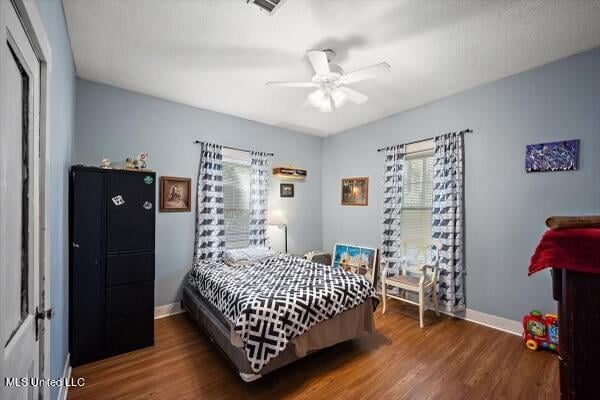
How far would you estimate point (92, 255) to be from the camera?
2305 mm

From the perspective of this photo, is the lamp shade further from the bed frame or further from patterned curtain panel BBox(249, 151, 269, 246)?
the bed frame

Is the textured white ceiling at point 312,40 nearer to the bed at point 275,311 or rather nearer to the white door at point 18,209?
the white door at point 18,209

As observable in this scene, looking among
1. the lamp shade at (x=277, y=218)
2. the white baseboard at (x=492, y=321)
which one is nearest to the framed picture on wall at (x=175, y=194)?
the lamp shade at (x=277, y=218)

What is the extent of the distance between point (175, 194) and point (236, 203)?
0.91 m

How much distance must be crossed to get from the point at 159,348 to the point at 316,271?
177cm

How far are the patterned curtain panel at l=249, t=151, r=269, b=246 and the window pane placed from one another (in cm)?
9

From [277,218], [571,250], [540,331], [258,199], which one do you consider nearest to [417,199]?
[540,331]

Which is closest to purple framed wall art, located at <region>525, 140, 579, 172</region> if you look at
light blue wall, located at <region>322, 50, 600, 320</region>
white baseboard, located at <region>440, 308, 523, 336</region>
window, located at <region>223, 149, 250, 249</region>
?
light blue wall, located at <region>322, 50, 600, 320</region>

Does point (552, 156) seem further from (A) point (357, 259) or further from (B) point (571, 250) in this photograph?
(A) point (357, 259)

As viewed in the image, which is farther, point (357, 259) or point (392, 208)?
point (357, 259)

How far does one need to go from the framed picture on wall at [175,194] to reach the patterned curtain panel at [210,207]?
0.46 ft

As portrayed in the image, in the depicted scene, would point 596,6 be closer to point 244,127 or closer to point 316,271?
point 316,271

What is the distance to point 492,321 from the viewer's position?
2904 millimetres

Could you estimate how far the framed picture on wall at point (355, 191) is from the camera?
4285 mm
